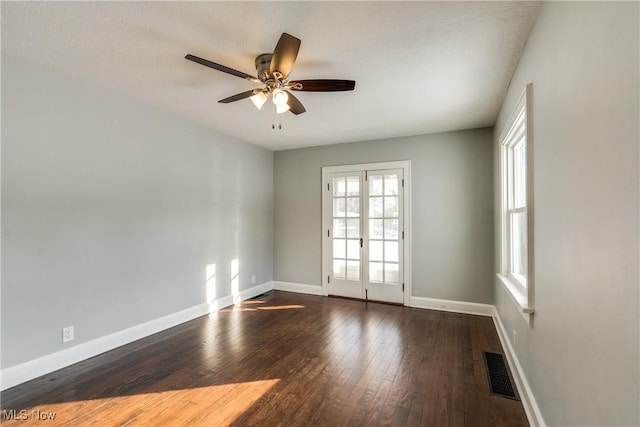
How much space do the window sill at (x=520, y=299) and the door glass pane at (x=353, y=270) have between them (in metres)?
2.17

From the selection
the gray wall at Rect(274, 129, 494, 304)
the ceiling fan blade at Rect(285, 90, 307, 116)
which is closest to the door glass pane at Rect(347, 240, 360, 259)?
the gray wall at Rect(274, 129, 494, 304)

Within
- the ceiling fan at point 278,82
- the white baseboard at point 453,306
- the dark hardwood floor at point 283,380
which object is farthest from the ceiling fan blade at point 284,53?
the white baseboard at point 453,306

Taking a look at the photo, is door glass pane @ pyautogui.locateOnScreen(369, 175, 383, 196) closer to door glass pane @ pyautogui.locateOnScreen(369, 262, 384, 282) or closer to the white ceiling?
door glass pane @ pyautogui.locateOnScreen(369, 262, 384, 282)

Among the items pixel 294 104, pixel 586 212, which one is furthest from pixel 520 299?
pixel 294 104

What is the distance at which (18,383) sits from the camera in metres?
2.35

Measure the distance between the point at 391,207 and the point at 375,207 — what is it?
9.6 inches

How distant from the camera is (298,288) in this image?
5.29 m

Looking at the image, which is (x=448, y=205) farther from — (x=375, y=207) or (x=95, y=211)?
(x=95, y=211)

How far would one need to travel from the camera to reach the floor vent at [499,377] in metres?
2.28

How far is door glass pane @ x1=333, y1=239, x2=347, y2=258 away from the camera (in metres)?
4.97

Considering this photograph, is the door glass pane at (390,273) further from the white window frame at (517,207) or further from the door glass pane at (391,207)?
the white window frame at (517,207)

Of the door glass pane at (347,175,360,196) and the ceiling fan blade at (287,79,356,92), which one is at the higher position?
the ceiling fan blade at (287,79,356,92)

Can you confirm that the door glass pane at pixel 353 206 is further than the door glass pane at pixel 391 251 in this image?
Yes

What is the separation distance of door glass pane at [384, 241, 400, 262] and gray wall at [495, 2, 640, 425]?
8.76ft
